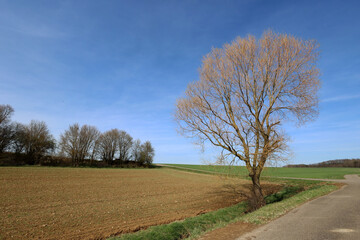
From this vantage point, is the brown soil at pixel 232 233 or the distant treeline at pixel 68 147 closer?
the brown soil at pixel 232 233

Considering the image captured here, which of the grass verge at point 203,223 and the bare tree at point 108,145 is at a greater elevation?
the bare tree at point 108,145

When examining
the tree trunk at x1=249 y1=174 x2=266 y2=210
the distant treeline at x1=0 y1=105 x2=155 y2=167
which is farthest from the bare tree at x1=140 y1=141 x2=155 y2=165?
the tree trunk at x1=249 y1=174 x2=266 y2=210

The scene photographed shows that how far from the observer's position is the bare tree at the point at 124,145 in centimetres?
8788

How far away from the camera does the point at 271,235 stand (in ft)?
19.0

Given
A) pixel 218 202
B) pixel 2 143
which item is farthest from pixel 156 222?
pixel 2 143

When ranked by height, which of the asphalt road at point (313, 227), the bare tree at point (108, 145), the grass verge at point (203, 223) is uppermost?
the bare tree at point (108, 145)

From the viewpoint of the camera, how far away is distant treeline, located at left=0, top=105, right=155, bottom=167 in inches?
2263

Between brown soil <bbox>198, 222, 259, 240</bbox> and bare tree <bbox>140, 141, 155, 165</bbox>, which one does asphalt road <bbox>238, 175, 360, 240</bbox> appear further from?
bare tree <bbox>140, 141, 155, 165</bbox>

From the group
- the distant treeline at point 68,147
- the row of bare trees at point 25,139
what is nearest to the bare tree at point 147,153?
the distant treeline at point 68,147

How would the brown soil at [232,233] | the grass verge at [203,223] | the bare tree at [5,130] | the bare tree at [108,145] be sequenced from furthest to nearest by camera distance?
the bare tree at [108,145] → the bare tree at [5,130] → the grass verge at [203,223] → the brown soil at [232,233]

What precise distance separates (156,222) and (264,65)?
466 inches

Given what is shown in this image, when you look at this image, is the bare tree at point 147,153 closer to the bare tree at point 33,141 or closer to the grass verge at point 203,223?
the bare tree at point 33,141

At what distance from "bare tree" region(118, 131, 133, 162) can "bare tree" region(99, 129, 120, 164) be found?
1.84 m

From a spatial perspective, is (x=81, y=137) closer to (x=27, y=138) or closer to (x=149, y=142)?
(x=27, y=138)
